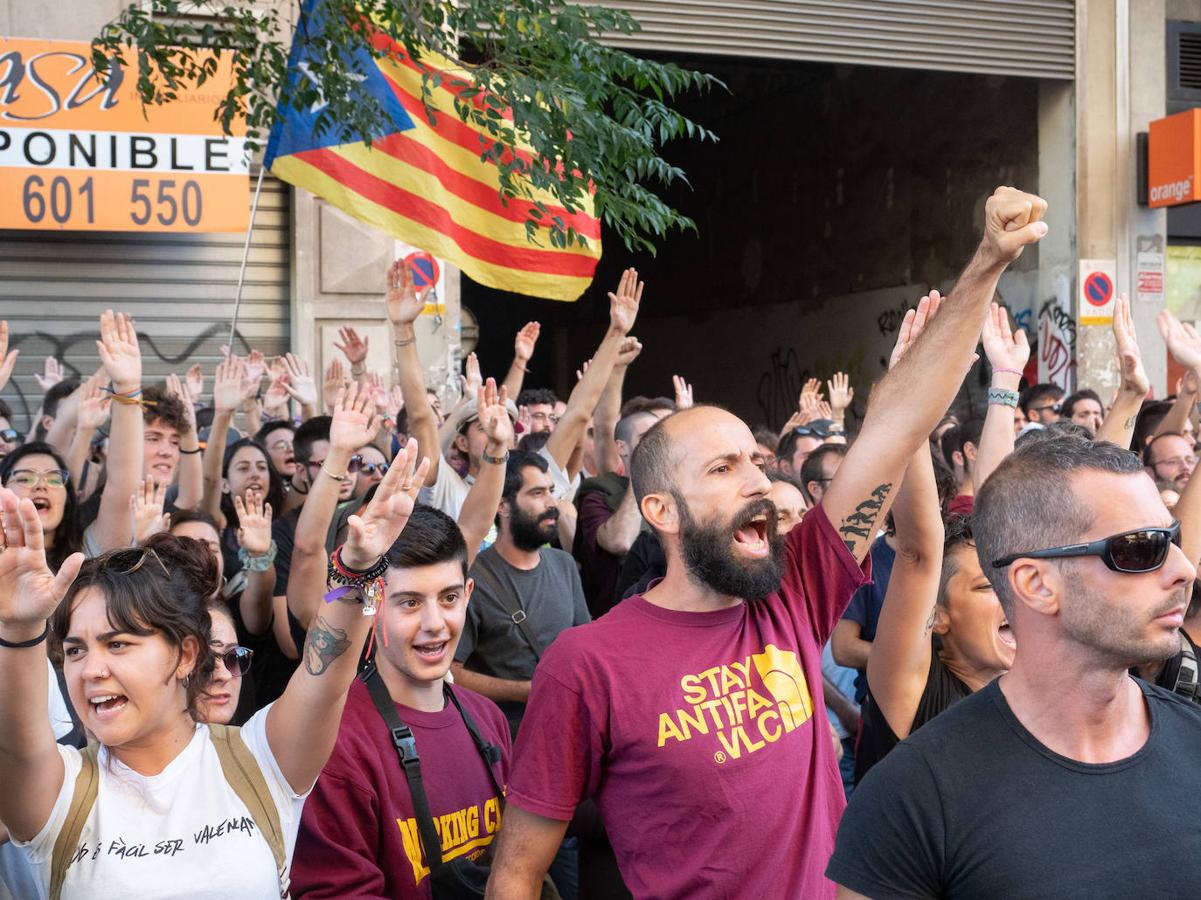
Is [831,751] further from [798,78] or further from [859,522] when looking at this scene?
[798,78]

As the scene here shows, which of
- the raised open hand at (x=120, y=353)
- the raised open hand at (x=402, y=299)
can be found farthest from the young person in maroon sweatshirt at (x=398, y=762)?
the raised open hand at (x=402, y=299)

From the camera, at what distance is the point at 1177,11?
51.4 ft

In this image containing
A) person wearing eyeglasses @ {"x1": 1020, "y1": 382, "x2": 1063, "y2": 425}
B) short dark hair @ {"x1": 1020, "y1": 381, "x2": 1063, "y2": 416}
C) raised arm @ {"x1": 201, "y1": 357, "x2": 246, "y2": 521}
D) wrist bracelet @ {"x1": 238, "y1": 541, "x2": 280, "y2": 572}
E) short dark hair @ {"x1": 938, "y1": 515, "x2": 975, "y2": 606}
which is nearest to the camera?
short dark hair @ {"x1": 938, "y1": 515, "x2": 975, "y2": 606}

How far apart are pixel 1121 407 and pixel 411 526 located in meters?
3.24

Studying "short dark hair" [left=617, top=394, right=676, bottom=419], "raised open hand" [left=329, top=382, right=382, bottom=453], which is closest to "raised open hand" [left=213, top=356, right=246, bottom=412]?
"short dark hair" [left=617, top=394, right=676, bottom=419]

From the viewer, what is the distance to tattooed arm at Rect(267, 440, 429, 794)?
9.23 feet

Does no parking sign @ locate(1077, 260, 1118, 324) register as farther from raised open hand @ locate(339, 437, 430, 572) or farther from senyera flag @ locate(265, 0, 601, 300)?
raised open hand @ locate(339, 437, 430, 572)

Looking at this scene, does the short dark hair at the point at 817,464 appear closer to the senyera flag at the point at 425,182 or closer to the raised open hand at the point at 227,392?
the senyera flag at the point at 425,182

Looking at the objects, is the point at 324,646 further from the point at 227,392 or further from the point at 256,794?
the point at 227,392

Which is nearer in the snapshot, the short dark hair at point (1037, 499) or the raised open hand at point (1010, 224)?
the short dark hair at point (1037, 499)

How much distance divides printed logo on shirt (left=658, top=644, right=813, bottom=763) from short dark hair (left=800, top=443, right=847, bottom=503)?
3338 millimetres

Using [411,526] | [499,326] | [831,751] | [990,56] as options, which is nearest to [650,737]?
[831,751]

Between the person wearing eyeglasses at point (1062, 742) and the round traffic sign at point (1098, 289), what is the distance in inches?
521

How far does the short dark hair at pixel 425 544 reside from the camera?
3.57m
